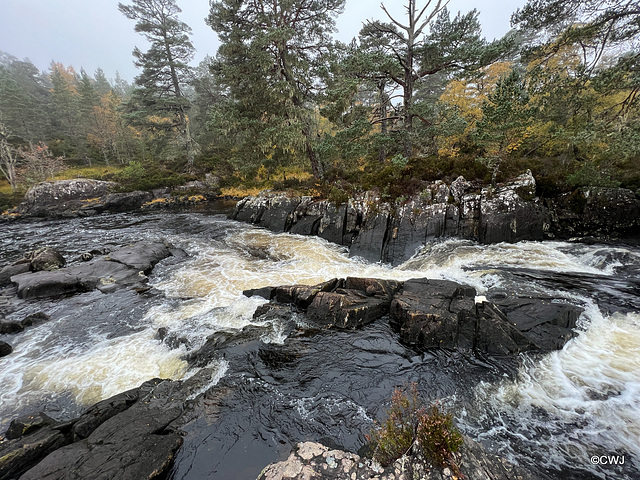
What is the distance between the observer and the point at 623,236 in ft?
36.1

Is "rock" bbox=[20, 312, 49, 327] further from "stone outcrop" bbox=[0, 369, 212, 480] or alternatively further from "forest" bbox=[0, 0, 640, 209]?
"forest" bbox=[0, 0, 640, 209]

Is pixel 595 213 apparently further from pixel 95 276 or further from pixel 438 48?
pixel 95 276

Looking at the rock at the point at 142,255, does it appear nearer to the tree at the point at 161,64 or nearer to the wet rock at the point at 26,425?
the wet rock at the point at 26,425

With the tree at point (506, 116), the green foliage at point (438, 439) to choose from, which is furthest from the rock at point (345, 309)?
the tree at point (506, 116)

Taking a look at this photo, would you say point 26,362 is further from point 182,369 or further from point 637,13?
point 637,13

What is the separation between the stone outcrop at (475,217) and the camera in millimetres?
11438

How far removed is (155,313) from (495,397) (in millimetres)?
10040

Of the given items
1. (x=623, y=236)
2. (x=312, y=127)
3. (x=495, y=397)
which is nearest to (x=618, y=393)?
(x=495, y=397)

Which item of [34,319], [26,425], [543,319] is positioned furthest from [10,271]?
[543,319]

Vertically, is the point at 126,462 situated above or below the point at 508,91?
below

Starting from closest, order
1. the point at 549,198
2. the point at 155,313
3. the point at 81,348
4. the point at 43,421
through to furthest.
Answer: the point at 43,421
the point at 81,348
the point at 155,313
the point at 549,198

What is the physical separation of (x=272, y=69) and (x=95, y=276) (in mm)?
16719

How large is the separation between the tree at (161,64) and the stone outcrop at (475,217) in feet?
104

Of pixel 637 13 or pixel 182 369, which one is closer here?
pixel 182 369
